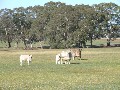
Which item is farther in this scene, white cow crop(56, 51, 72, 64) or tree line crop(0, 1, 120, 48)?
tree line crop(0, 1, 120, 48)

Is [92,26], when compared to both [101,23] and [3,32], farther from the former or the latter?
[3,32]

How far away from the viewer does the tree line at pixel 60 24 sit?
355ft

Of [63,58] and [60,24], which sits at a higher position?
[60,24]

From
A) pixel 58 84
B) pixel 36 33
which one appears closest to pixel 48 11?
pixel 36 33

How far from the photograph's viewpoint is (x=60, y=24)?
10831cm

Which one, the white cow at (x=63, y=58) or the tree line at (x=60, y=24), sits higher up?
the tree line at (x=60, y=24)

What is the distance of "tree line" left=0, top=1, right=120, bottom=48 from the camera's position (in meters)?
108

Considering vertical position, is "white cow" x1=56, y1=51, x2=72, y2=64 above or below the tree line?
below

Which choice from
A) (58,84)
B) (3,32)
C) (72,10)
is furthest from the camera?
(3,32)

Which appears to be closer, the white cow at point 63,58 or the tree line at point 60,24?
the white cow at point 63,58

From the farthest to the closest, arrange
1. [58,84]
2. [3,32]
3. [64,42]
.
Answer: [3,32], [64,42], [58,84]

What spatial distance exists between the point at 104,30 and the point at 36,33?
72.7ft

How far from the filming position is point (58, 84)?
68.4ft

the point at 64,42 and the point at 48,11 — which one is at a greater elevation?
the point at 48,11
